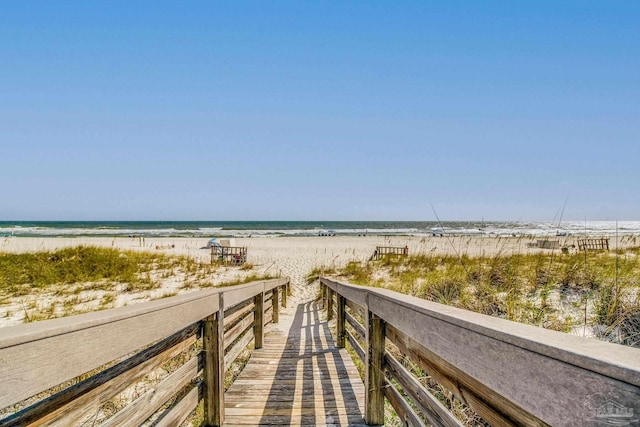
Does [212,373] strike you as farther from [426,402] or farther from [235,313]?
[426,402]

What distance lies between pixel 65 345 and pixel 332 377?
3.10 metres

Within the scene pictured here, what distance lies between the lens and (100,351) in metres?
1.22

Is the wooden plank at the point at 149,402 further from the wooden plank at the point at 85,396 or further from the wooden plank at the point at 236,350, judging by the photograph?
the wooden plank at the point at 236,350

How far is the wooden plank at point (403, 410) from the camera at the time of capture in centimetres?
192

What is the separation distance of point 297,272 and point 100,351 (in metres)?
14.7

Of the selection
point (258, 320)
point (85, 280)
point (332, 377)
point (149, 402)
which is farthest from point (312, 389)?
point (85, 280)

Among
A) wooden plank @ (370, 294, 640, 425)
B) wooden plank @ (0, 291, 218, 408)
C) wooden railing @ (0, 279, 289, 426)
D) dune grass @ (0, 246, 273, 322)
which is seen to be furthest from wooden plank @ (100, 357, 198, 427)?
dune grass @ (0, 246, 273, 322)

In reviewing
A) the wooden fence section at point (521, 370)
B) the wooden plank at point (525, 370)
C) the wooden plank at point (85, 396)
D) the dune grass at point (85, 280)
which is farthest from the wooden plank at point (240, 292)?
the dune grass at point (85, 280)

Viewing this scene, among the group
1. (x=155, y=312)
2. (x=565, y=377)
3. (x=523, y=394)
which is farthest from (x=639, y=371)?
(x=155, y=312)

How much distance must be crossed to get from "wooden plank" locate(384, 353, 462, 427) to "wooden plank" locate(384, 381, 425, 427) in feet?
0.35

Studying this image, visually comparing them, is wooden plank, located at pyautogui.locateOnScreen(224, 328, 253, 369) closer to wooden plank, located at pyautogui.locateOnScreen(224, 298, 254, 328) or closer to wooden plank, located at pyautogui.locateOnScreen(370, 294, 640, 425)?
wooden plank, located at pyautogui.locateOnScreen(224, 298, 254, 328)

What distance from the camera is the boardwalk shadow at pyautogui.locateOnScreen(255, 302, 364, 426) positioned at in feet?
9.20

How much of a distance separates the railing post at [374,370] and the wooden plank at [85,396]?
4.35 feet

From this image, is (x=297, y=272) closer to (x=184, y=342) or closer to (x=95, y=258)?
(x=95, y=258)
